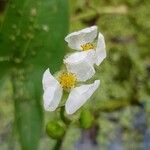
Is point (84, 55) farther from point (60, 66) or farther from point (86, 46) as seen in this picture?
point (60, 66)

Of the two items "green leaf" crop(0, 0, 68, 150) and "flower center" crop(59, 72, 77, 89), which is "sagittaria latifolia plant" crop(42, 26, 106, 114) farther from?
"green leaf" crop(0, 0, 68, 150)

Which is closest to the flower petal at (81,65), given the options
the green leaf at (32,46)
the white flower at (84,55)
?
the white flower at (84,55)

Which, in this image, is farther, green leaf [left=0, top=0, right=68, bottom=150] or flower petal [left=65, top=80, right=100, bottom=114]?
green leaf [left=0, top=0, right=68, bottom=150]

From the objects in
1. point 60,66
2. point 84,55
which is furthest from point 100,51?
point 60,66

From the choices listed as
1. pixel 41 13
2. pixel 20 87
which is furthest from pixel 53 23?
pixel 20 87

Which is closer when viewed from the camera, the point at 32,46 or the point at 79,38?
the point at 79,38

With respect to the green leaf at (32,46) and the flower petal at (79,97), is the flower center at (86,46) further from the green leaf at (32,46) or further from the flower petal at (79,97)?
the green leaf at (32,46)

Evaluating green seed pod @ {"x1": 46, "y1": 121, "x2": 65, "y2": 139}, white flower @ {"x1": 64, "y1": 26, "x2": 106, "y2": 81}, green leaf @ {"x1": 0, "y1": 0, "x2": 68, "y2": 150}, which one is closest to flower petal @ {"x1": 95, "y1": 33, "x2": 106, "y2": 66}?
white flower @ {"x1": 64, "y1": 26, "x2": 106, "y2": 81}

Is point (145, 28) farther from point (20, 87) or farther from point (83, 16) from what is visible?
point (20, 87)
